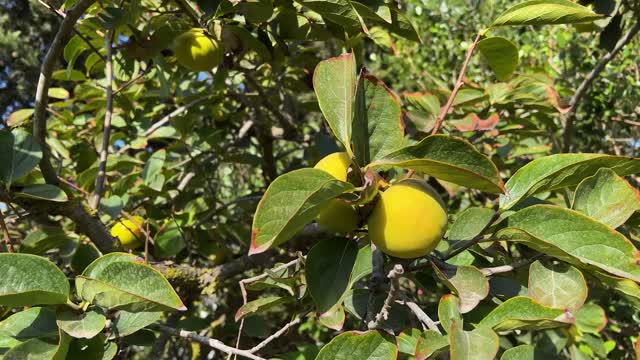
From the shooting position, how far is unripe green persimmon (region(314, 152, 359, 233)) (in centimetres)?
77

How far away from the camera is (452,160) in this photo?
2.15ft

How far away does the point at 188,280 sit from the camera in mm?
1438

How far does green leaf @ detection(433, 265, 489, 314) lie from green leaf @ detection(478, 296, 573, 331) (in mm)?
42

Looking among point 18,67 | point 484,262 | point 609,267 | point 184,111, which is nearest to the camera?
point 609,267

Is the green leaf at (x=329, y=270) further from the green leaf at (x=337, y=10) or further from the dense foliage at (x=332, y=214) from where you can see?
the green leaf at (x=337, y=10)

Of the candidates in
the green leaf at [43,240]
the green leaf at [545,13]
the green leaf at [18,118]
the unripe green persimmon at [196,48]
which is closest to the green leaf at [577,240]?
the green leaf at [545,13]

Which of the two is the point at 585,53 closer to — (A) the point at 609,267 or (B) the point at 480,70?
(B) the point at 480,70

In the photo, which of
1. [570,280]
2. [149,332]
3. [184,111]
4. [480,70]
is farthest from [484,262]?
[480,70]

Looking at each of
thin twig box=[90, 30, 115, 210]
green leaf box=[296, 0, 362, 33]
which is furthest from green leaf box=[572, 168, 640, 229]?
thin twig box=[90, 30, 115, 210]

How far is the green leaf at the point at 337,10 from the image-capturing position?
3.28ft

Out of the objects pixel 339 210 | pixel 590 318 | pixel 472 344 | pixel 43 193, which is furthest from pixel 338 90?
pixel 590 318

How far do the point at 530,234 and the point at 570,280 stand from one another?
0.13 m

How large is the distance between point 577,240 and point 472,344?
0.19m

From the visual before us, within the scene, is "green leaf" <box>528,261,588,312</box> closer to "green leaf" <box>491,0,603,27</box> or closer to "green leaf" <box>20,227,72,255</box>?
"green leaf" <box>491,0,603,27</box>
